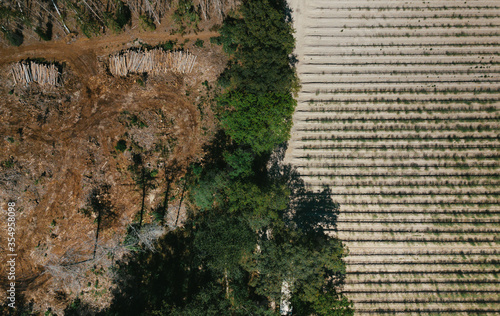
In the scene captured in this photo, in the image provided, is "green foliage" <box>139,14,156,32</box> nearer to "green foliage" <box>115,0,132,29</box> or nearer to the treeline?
"green foliage" <box>115,0,132,29</box>

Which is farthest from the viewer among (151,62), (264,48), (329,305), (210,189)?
(151,62)

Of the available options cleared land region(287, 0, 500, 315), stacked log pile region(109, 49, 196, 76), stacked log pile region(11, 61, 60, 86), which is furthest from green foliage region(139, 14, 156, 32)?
cleared land region(287, 0, 500, 315)

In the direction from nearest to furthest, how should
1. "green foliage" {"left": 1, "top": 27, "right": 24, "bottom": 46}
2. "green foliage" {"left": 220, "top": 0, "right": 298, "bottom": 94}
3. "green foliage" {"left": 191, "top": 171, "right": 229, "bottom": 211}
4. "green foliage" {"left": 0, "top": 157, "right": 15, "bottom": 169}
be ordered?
1. "green foliage" {"left": 220, "top": 0, "right": 298, "bottom": 94}
2. "green foliage" {"left": 191, "top": 171, "right": 229, "bottom": 211}
3. "green foliage" {"left": 1, "top": 27, "right": 24, "bottom": 46}
4. "green foliage" {"left": 0, "top": 157, "right": 15, "bottom": 169}

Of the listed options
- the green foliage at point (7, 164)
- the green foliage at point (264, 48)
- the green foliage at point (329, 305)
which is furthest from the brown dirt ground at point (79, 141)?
the green foliage at point (329, 305)

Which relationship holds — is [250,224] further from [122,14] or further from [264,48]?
[122,14]

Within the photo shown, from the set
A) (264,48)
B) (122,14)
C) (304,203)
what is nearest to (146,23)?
(122,14)
